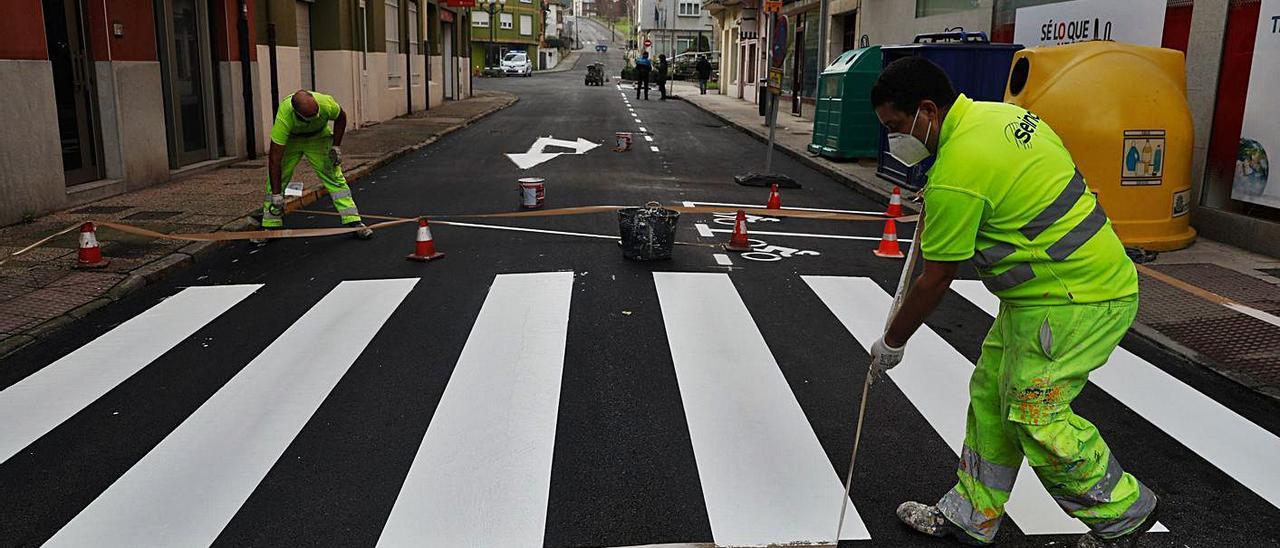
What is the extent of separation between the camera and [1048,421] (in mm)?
3359

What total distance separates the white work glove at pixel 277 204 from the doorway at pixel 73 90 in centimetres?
347

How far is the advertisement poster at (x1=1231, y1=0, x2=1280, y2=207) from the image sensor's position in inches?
353

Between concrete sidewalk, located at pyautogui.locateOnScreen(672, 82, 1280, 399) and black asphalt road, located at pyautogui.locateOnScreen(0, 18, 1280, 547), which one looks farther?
concrete sidewalk, located at pyautogui.locateOnScreen(672, 82, 1280, 399)

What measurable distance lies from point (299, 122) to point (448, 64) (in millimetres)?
29838

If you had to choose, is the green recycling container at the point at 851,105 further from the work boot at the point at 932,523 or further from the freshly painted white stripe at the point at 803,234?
the work boot at the point at 932,523

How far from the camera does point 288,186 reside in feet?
31.8

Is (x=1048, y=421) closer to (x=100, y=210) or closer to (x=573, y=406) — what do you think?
(x=573, y=406)

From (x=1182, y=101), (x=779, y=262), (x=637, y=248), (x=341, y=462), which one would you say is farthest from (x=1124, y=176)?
(x=341, y=462)

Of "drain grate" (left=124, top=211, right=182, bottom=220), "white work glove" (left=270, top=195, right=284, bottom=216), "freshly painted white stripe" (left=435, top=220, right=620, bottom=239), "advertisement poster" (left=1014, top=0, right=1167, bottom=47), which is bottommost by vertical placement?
"freshly painted white stripe" (left=435, top=220, right=620, bottom=239)

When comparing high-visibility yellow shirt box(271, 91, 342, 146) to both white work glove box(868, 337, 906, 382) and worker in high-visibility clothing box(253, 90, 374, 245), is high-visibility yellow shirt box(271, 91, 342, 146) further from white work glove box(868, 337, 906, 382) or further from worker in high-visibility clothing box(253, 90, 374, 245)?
white work glove box(868, 337, 906, 382)

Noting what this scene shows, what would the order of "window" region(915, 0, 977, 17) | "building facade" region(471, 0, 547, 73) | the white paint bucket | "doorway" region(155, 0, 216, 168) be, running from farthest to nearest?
"building facade" region(471, 0, 547, 73), "window" region(915, 0, 977, 17), "doorway" region(155, 0, 216, 168), the white paint bucket

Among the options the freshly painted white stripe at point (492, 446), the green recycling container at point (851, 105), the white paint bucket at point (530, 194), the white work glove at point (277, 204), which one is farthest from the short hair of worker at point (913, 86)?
the green recycling container at point (851, 105)

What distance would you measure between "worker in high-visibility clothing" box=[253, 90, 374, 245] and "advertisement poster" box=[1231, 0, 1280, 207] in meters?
8.52

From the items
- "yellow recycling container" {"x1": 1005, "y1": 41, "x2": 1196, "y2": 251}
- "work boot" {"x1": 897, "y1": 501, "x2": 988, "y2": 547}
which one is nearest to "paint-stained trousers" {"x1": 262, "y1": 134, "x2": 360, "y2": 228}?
"yellow recycling container" {"x1": 1005, "y1": 41, "x2": 1196, "y2": 251}
